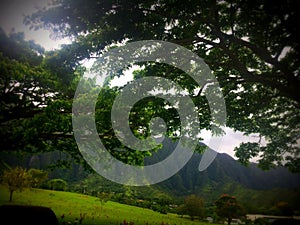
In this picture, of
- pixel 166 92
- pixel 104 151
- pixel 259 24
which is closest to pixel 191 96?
pixel 166 92

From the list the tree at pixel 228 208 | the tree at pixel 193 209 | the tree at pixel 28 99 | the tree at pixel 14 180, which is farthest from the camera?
the tree at pixel 193 209

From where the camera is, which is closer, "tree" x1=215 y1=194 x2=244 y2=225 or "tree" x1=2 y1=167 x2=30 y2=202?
"tree" x1=2 y1=167 x2=30 y2=202

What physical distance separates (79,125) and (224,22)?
9.81 meters

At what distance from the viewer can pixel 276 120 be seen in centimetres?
1708

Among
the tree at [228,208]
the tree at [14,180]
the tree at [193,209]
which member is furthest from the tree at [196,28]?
the tree at [193,209]

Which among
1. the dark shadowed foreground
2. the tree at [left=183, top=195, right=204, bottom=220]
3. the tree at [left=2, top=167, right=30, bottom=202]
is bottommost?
the tree at [left=183, top=195, right=204, bottom=220]

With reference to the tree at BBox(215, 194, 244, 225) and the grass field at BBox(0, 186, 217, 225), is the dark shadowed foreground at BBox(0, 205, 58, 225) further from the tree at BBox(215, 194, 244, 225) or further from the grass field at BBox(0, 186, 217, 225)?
the tree at BBox(215, 194, 244, 225)

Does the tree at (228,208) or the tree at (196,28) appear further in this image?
the tree at (228,208)

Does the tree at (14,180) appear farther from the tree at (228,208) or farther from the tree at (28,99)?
the tree at (228,208)

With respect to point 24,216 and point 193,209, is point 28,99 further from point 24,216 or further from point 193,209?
point 193,209

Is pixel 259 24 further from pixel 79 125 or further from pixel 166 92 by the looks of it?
pixel 79 125

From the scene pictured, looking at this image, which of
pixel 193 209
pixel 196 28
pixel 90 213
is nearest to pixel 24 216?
pixel 196 28

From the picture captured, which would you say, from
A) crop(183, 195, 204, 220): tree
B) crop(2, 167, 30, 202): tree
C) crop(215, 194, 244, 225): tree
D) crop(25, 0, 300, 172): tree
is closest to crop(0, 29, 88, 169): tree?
crop(25, 0, 300, 172): tree

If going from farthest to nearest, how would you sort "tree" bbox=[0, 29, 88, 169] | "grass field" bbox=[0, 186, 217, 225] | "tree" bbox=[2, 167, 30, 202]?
"tree" bbox=[2, 167, 30, 202] → "grass field" bbox=[0, 186, 217, 225] → "tree" bbox=[0, 29, 88, 169]
